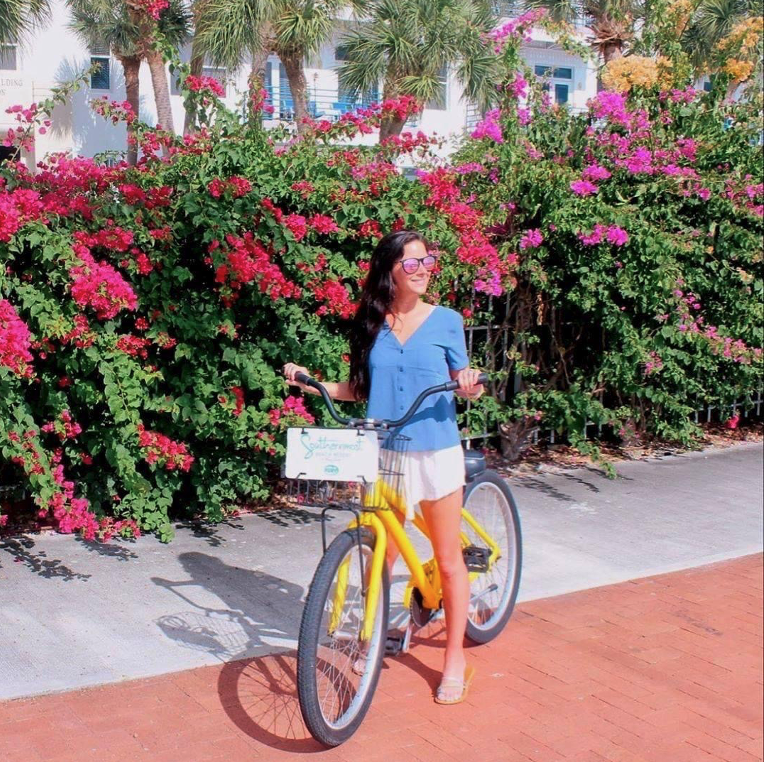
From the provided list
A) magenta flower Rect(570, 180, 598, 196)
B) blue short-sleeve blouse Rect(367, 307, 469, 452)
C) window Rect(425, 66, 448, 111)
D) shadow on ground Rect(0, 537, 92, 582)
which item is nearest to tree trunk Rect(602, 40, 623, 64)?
window Rect(425, 66, 448, 111)

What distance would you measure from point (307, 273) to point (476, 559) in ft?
7.16

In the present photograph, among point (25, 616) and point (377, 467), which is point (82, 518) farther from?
point (377, 467)

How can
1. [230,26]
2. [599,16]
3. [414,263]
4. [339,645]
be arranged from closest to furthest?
[339,645] → [414,263] → [230,26] → [599,16]

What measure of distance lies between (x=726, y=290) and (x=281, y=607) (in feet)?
16.2

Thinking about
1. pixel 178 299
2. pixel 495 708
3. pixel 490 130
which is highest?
pixel 490 130

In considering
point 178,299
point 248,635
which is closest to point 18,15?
point 178,299

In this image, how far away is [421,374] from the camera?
4133 millimetres

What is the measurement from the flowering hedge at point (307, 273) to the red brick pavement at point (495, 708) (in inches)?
61.9

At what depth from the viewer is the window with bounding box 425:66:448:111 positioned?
22.4 m

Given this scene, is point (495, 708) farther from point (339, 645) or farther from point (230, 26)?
point (230, 26)

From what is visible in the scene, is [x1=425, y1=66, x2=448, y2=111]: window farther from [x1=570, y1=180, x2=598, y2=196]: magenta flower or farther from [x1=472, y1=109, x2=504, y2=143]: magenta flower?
[x1=570, y1=180, x2=598, y2=196]: magenta flower

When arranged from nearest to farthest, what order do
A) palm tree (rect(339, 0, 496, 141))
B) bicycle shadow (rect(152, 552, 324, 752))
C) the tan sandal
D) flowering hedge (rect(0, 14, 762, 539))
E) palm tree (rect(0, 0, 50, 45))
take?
bicycle shadow (rect(152, 552, 324, 752))
the tan sandal
flowering hedge (rect(0, 14, 762, 539))
palm tree (rect(0, 0, 50, 45))
palm tree (rect(339, 0, 496, 141))

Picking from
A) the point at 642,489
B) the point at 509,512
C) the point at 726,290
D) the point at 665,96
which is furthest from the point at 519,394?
the point at 509,512

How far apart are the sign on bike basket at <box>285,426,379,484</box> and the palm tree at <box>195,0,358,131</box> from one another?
15728 mm
